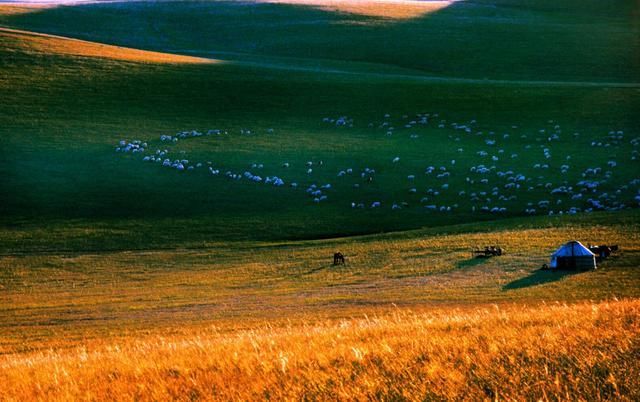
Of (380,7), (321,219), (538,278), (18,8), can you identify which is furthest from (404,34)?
(538,278)

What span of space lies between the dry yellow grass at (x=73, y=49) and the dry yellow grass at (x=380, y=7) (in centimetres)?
5832

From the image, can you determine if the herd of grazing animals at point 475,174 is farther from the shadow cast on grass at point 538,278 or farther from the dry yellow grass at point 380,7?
the dry yellow grass at point 380,7

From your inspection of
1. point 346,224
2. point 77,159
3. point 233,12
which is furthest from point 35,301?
point 233,12

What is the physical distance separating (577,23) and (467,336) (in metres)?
153

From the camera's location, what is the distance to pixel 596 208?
5712 cm

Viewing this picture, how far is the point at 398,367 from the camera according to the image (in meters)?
8.46

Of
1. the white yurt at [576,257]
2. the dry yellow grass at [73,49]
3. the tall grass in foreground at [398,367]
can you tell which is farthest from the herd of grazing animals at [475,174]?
the tall grass in foreground at [398,367]

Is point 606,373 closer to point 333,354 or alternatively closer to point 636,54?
point 333,354

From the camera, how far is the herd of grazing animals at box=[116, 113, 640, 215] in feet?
196

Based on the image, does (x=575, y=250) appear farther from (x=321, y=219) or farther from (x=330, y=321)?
(x=321, y=219)

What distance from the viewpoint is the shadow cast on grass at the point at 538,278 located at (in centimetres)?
3444

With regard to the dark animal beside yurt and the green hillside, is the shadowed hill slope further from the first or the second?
the dark animal beside yurt

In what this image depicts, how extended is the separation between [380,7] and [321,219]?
112461 mm

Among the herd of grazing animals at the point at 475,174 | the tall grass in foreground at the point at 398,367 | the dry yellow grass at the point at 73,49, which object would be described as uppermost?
the dry yellow grass at the point at 73,49
